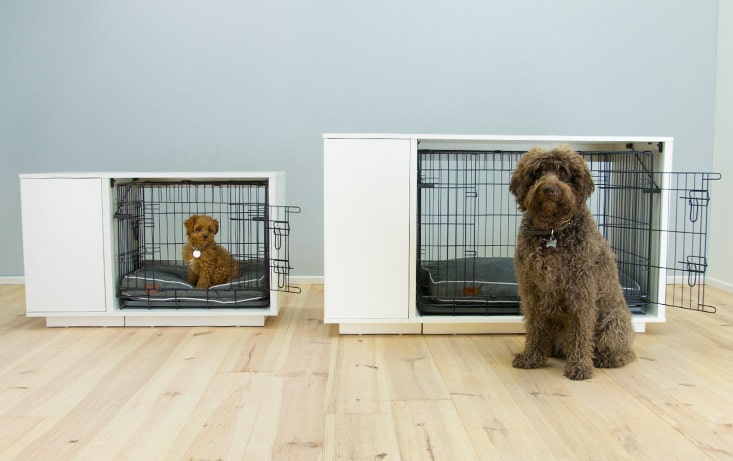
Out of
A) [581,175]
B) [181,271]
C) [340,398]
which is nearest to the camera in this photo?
[340,398]

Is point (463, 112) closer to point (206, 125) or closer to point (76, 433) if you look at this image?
point (206, 125)

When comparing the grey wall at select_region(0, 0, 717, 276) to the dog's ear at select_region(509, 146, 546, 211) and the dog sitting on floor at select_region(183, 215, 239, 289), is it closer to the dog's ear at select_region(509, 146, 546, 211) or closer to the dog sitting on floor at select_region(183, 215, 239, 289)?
the dog sitting on floor at select_region(183, 215, 239, 289)

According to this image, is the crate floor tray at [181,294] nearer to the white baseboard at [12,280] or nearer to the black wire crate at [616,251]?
the black wire crate at [616,251]

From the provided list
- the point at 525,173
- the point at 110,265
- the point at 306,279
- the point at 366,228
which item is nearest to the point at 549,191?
the point at 525,173

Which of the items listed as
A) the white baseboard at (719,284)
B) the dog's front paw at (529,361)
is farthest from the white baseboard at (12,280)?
the white baseboard at (719,284)

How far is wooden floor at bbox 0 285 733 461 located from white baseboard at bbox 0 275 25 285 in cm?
128

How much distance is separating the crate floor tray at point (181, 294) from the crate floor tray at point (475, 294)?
0.80m

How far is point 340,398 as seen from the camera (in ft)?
7.96

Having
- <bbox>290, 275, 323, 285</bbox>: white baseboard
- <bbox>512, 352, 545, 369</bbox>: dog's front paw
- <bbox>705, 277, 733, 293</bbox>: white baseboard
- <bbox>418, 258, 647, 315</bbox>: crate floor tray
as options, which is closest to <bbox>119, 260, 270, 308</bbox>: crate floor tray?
<bbox>418, 258, 647, 315</bbox>: crate floor tray

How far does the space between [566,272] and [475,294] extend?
83 cm

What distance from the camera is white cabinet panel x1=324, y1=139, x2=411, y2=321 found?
3.19 m

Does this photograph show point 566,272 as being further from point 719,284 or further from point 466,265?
point 719,284

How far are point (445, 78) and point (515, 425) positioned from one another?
274 cm

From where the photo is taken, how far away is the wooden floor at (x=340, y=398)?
6.63 feet
